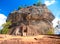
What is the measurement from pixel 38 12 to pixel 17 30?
9.12 meters

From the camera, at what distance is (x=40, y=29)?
32.0 m

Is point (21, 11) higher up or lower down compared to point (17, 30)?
higher up

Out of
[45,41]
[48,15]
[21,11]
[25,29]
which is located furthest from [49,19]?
[45,41]

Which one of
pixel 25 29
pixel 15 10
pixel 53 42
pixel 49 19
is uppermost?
pixel 15 10

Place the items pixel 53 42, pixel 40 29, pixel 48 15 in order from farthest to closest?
pixel 48 15 → pixel 40 29 → pixel 53 42

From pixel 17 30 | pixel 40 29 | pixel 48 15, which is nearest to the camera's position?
pixel 17 30

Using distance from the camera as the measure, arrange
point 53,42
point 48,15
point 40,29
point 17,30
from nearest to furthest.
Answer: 1. point 53,42
2. point 17,30
3. point 40,29
4. point 48,15

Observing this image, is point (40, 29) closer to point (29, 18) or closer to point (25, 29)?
point (29, 18)

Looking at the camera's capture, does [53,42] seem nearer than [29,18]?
Yes

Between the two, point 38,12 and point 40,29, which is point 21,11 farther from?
point 40,29

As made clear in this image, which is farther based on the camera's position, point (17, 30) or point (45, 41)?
point (17, 30)

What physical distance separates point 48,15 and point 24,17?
4852 mm

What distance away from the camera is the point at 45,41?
4875mm

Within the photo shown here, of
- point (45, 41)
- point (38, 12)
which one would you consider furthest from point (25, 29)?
point (45, 41)
